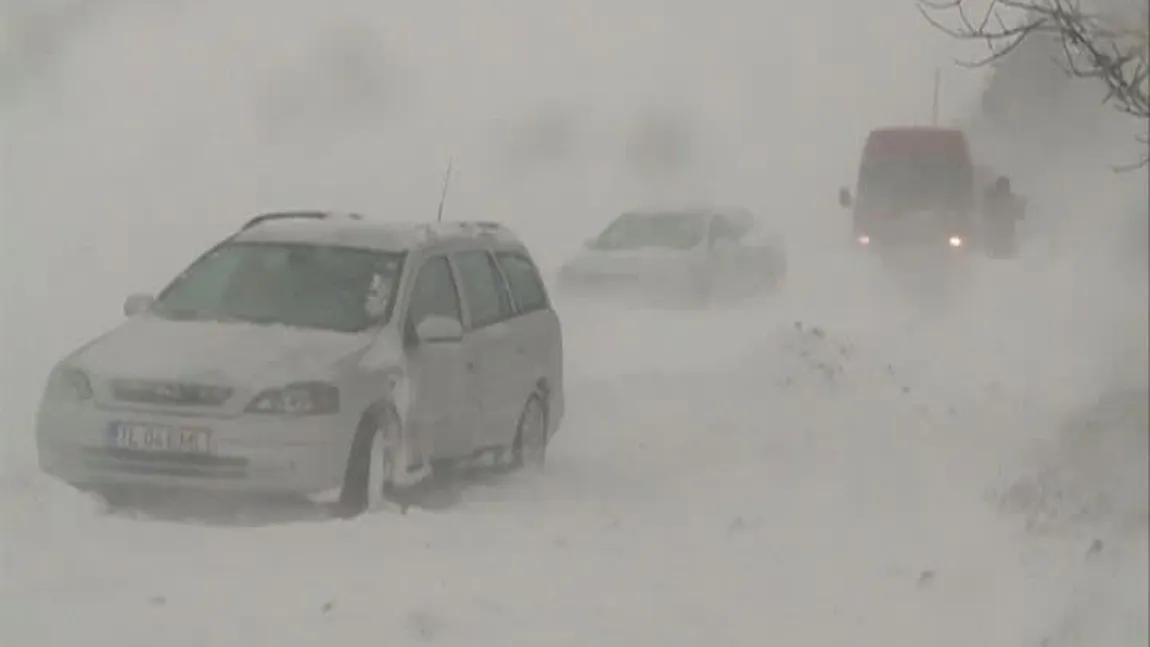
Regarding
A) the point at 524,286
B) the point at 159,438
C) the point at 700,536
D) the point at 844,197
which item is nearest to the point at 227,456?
the point at 159,438

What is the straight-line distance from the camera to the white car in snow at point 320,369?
84.0 inches

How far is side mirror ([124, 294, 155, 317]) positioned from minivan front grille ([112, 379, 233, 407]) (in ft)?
0.36

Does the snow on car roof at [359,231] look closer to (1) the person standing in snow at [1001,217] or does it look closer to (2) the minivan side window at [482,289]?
(2) the minivan side window at [482,289]

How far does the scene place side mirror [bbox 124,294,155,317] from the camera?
2.20m

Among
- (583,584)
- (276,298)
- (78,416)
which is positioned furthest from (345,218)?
(583,584)

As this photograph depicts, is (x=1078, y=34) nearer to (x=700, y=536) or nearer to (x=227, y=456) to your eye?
(x=700, y=536)

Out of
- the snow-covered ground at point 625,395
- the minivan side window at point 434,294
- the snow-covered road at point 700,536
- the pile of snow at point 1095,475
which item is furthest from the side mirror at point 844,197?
the minivan side window at point 434,294

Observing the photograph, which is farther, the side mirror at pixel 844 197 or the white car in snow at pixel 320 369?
the side mirror at pixel 844 197

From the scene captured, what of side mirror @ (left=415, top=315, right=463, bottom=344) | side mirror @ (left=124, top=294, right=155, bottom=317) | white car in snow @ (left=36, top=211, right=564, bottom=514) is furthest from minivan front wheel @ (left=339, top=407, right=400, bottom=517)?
side mirror @ (left=124, top=294, right=155, bottom=317)

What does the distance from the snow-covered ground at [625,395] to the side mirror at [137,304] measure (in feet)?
0.09

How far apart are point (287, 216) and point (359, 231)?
115mm

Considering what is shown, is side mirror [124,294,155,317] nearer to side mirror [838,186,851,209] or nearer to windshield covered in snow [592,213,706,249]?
windshield covered in snow [592,213,706,249]

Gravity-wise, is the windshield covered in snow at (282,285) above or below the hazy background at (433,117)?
below

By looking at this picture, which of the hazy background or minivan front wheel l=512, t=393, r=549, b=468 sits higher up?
the hazy background
